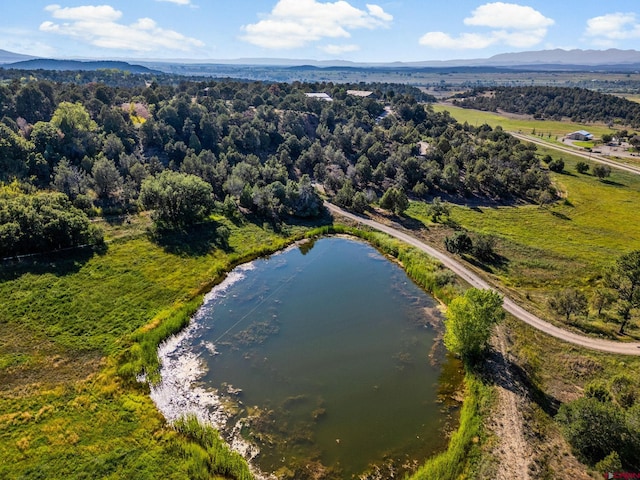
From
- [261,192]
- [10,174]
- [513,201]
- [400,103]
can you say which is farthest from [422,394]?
[400,103]

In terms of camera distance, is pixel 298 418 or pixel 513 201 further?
pixel 513 201

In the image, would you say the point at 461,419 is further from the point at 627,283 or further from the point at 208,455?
the point at 627,283

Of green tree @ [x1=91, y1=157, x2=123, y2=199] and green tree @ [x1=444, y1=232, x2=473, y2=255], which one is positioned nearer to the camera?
green tree @ [x1=444, y1=232, x2=473, y2=255]

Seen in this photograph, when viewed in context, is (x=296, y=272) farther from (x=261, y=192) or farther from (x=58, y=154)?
(x=58, y=154)

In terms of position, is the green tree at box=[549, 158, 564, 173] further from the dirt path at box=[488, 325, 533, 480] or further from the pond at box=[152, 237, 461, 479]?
the dirt path at box=[488, 325, 533, 480]

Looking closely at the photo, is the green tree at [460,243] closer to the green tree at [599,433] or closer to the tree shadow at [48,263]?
the green tree at [599,433]

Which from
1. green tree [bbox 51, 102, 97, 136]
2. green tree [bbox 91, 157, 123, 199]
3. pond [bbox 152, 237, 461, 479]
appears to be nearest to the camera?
pond [bbox 152, 237, 461, 479]

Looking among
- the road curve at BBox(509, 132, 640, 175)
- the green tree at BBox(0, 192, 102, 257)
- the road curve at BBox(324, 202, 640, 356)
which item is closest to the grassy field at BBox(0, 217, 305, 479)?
the green tree at BBox(0, 192, 102, 257)
